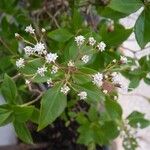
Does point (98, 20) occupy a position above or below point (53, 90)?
below

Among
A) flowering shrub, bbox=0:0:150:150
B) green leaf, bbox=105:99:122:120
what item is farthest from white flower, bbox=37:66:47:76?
green leaf, bbox=105:99:122:120

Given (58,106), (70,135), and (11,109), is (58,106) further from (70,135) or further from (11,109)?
(70,135)

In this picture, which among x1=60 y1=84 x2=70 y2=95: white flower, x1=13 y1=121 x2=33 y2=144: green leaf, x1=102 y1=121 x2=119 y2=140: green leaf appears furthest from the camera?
x1=102 y1=121 x2=119 y2=140: green leaf

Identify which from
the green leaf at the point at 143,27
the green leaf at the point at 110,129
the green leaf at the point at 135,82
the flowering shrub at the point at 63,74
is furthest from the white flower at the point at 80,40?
the green leaf at the point at 110,129

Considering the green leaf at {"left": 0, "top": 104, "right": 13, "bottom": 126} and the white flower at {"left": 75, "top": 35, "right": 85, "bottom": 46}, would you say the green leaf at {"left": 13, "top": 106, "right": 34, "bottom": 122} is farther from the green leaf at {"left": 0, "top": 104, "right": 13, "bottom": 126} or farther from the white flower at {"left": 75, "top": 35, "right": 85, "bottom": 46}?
the white flower at {"left": 75, "top": 35, "right": 85, "bottom": 46}

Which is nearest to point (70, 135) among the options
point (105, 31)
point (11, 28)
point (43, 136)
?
point (43, 136)

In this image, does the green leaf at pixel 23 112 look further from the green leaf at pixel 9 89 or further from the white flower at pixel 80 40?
the white flower at pixel 80 40
